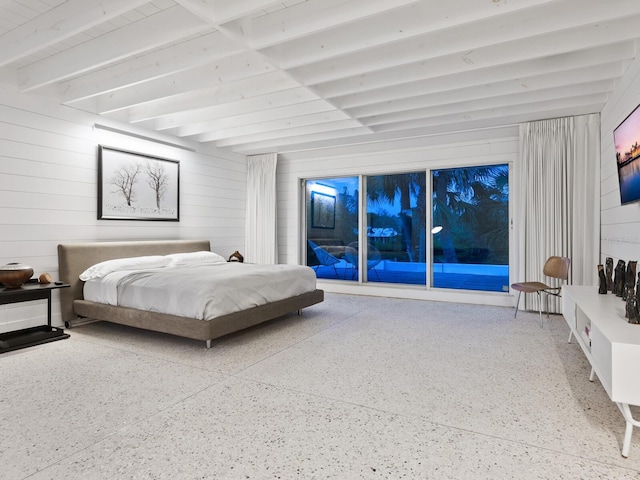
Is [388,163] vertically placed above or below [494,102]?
below

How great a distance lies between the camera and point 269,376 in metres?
2.72

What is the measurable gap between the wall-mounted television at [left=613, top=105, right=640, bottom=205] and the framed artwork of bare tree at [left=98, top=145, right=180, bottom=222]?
5091 millimetres

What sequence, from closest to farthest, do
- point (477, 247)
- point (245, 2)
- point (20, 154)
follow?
point (245, 2) → point (20, 154) → point (477, 247)

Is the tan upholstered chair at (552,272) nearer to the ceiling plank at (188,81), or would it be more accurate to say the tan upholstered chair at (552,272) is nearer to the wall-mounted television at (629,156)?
the wall-mounted television at (629,156)

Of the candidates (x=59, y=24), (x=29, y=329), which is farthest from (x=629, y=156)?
(x=29, y=329)

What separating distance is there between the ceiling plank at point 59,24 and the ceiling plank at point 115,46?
356 mm

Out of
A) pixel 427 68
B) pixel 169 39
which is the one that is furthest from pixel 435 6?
pixel 169 39

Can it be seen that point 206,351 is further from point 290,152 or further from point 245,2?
point 290,152

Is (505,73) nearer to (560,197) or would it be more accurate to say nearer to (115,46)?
(560,197)

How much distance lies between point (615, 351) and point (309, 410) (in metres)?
1.56

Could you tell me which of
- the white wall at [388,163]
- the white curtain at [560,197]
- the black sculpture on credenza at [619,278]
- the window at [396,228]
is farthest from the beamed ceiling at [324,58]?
the black sculpture on credenza at [619,278]

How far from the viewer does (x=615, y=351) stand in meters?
1.76

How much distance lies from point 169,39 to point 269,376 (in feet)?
8.31

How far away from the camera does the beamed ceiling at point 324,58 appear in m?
2.60
